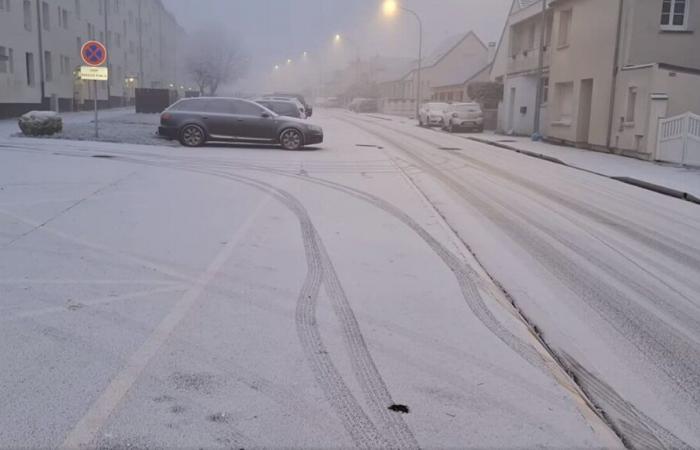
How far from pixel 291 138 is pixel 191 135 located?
2893 mm

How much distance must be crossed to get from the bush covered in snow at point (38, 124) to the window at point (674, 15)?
64.8 feet

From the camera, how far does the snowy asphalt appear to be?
146 inches

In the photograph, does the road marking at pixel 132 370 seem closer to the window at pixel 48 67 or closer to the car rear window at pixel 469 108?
the car rear window at pixel 469 108

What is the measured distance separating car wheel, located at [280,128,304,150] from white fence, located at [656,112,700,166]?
10.3m

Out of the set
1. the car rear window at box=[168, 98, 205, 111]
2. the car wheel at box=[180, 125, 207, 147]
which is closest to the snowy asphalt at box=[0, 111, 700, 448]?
the car wheel at box=[180, 125, 207, 147]

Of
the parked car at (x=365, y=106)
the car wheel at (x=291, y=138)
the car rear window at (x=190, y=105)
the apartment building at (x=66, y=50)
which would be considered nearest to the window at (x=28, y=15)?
the apartment building at (x=66, y=50)

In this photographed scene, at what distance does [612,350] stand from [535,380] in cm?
99

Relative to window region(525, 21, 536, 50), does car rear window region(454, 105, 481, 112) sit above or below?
below

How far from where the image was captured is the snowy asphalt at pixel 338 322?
3.70 meters

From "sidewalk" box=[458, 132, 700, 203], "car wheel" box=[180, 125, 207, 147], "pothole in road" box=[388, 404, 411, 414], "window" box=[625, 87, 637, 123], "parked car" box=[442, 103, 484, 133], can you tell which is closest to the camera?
"pothole in road" box=[388, 404, 411, 414]

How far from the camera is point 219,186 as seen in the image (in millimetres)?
12391

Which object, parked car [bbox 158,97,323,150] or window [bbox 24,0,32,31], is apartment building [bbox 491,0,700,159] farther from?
window [bbox 24,0,32,31]

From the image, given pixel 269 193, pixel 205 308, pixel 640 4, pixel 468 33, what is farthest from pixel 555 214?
pixel 468 33

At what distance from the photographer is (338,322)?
5.29 meters
